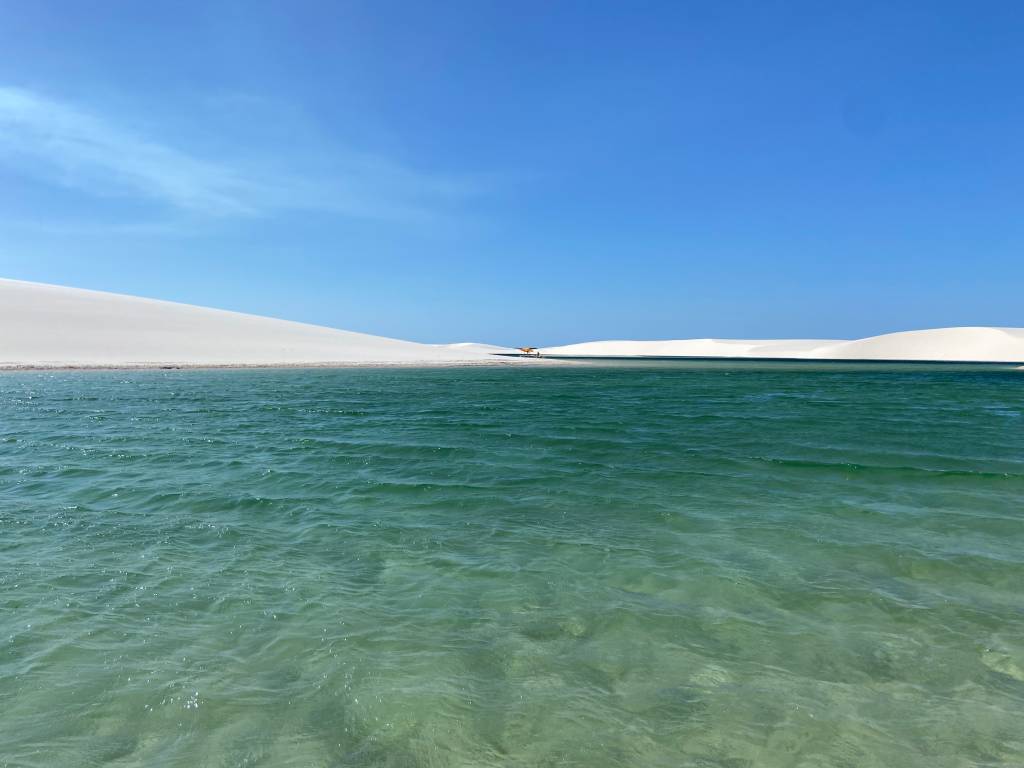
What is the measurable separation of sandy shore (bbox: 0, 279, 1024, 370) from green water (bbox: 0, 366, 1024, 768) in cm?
5922

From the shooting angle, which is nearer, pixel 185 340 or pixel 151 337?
pixel 151 337

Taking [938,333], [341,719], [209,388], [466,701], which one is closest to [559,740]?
[466,701]

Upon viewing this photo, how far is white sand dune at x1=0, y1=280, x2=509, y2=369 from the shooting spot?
2554 inches

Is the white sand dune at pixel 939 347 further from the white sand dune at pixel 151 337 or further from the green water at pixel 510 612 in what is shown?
the green water at pixel 510 612

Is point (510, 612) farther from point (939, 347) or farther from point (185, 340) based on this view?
point (939, 347)

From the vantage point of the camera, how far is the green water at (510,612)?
4.34 m

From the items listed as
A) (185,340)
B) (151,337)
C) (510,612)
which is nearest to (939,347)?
(185,340)

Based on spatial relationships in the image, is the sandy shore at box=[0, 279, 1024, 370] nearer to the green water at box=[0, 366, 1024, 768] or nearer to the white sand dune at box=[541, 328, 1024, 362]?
the white sand dune at box=[541, 328, 1024, 362]

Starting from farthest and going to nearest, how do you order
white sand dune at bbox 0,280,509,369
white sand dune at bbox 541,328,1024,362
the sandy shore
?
white sand dune at bbox 541,328,1024,362 → the sandy shore → white sand dune at bbox 0,280,509,369

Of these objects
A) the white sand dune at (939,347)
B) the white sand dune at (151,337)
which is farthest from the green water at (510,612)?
the white sand dune at (939,347)

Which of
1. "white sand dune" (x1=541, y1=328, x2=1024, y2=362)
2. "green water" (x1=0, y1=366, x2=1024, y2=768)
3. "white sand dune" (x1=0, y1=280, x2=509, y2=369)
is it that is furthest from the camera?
"white sand dune" (x1=541, y1=328, x2=1024, y2=362)

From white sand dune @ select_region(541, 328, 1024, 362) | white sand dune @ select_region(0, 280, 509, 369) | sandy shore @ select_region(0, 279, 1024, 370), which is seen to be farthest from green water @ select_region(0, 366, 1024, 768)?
white sand dune @ select_region(541, 328, 1024, 362)

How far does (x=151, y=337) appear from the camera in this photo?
76.7m

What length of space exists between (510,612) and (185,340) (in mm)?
85185
